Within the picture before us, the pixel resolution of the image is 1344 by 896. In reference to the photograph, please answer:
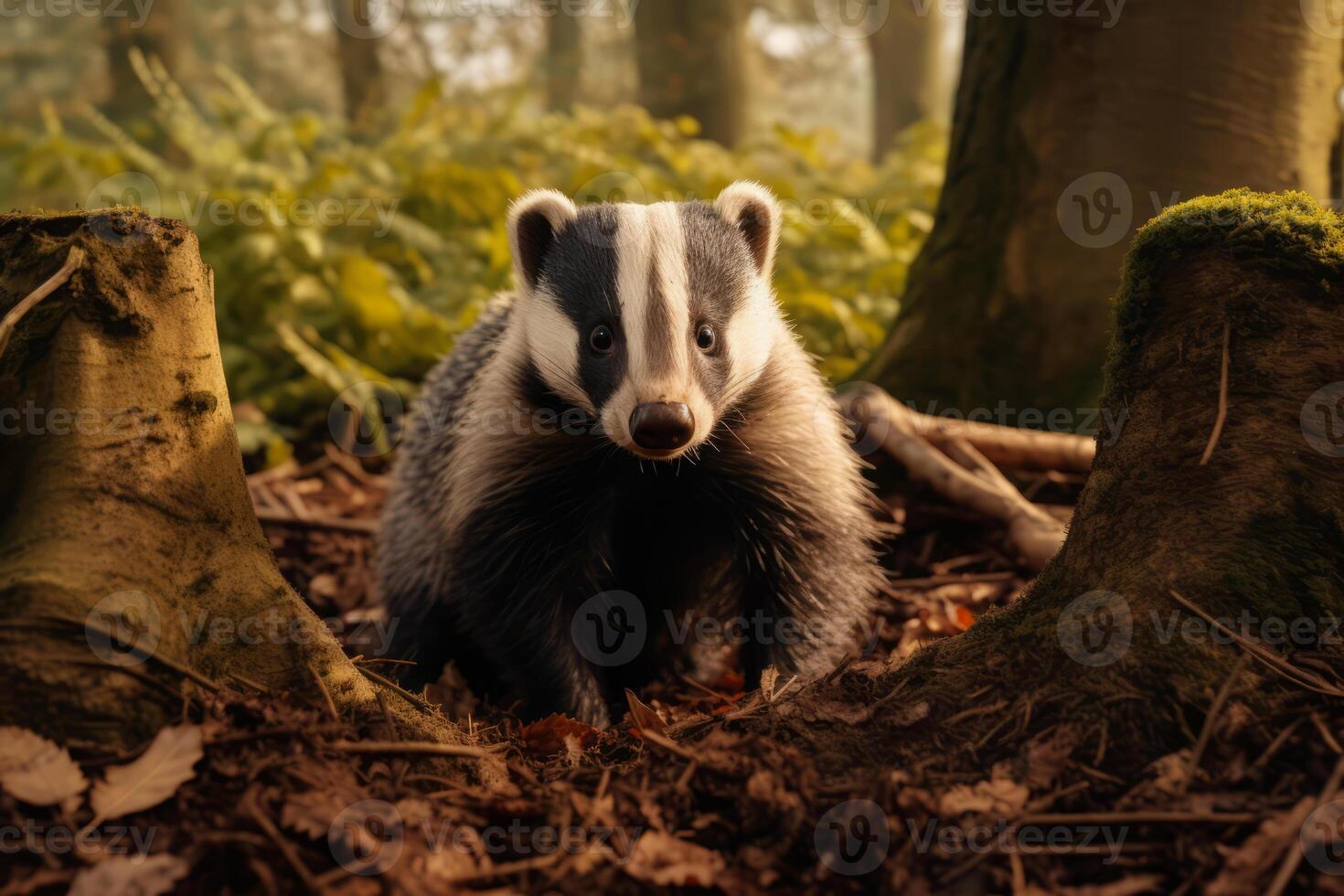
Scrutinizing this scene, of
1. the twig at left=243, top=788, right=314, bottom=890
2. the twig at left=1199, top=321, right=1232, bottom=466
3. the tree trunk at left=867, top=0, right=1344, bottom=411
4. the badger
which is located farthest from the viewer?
the tree trunk at left=867, top=0, right=1344, bottom=411

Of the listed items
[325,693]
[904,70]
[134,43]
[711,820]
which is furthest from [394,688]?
[904,70]

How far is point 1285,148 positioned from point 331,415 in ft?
18.7

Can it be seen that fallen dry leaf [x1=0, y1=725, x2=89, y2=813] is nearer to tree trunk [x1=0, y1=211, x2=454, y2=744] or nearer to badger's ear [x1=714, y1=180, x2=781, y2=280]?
tree trunk [x1=0, y1=211, x2=454, y2=744]

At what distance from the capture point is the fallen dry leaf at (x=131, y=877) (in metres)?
1.93

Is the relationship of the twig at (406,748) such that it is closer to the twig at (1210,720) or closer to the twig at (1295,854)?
the twig at (1210,720)

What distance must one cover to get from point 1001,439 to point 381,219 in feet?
16.9

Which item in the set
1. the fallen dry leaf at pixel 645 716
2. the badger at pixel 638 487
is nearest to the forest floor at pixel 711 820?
the fallen dry leaf at pixel 645 716

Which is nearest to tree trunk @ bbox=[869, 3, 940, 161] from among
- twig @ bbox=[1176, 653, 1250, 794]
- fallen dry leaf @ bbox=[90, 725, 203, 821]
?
twig @ bbox=[1176, 653, 1250, 794]

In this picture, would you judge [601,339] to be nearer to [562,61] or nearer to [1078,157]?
[1078,157]

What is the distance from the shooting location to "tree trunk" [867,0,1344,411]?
4848 mm

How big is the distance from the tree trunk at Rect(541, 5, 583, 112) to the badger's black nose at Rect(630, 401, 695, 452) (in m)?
14.5

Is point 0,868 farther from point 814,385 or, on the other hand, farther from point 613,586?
point 814,385

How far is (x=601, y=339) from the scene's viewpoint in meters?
3.85

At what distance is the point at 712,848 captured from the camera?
7.52ft
